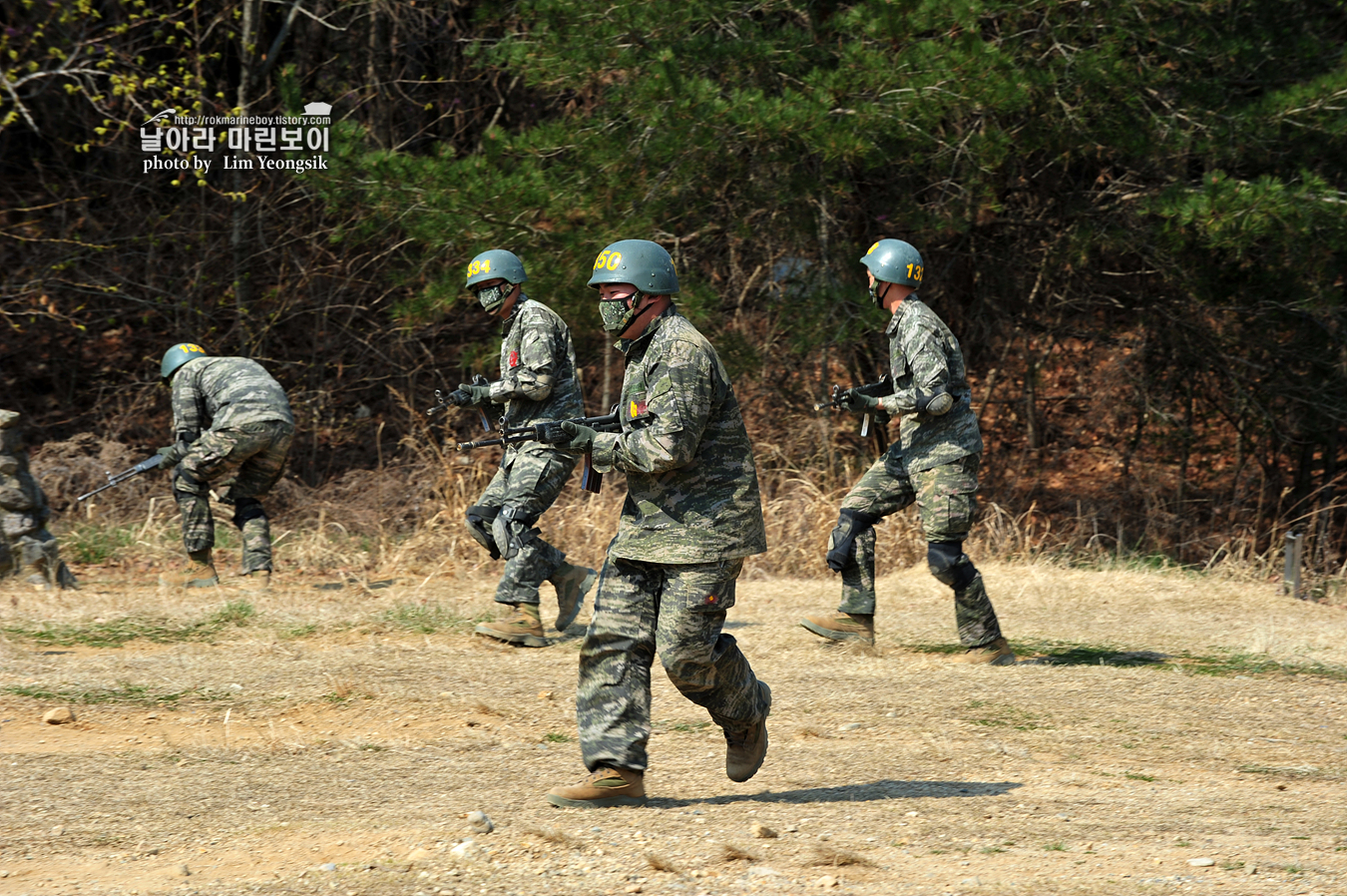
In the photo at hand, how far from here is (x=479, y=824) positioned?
3.89m

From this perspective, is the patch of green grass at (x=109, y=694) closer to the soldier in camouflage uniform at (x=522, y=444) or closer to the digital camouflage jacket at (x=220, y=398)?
the soldier in camouflage uniform at (x=522, y=444)

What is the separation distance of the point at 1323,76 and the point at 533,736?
323 inches

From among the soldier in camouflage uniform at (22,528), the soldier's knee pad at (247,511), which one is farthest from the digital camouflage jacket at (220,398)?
the soldier in camouflage uniform at (22,528)

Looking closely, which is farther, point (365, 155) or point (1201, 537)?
point (1201, 537)

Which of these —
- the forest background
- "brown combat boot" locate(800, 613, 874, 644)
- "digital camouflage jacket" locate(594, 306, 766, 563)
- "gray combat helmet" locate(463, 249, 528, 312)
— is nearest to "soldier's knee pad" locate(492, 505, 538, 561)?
"gray combat helmet" locate(463, 249, 528, 312)

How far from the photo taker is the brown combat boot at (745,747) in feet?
14.6

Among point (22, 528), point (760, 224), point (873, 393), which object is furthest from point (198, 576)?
point (760, 224)

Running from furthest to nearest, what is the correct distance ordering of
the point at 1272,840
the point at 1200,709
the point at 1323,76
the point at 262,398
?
the point at 1323,76
the point at 262,398
the point at 1200,709
the point at 1272,840

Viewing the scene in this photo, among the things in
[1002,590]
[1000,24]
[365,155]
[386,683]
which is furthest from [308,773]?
[1000,24]

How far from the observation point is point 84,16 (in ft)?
41.8

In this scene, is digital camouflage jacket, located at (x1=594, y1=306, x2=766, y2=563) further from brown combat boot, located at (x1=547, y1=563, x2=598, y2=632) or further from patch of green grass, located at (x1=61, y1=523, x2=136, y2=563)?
patch of green grass, located at (x1=61, y1=523, x2=136, y2=563)

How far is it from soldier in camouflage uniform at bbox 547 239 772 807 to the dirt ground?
27 centimetres

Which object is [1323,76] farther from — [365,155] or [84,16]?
[84,16]

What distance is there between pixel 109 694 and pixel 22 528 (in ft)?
11.8
